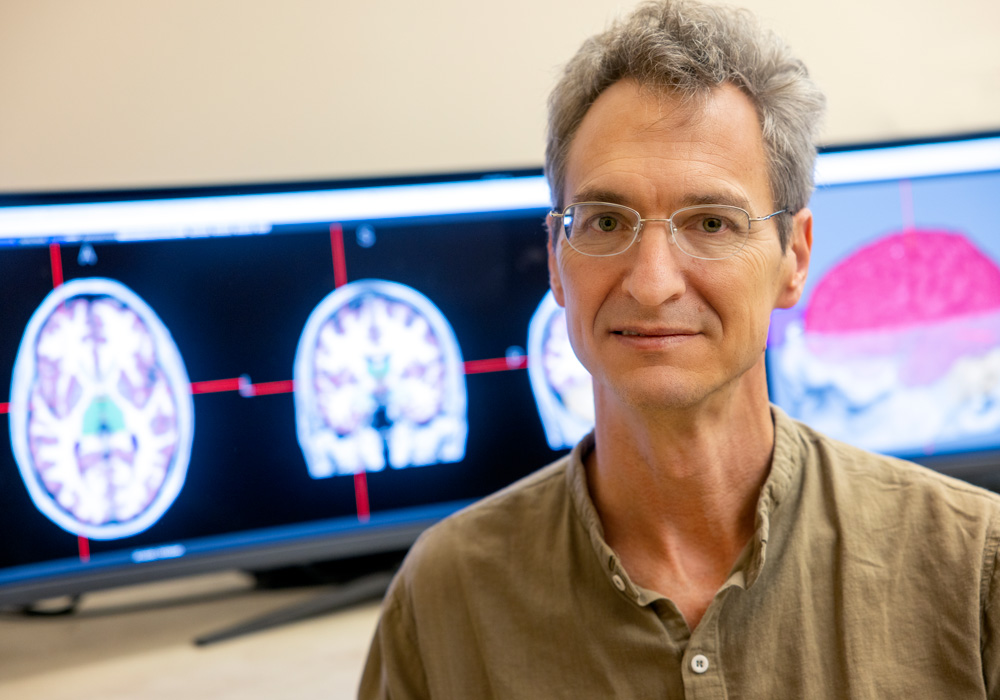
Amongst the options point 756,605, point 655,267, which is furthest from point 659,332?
point 756,605

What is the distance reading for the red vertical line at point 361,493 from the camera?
1.40m

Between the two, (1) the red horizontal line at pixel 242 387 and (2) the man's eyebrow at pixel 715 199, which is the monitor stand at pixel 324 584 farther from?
(2) the man's eyebrow at pixel 715 199

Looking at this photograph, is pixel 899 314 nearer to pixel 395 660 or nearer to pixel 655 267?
pixel 655 267

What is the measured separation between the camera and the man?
799 millimetres

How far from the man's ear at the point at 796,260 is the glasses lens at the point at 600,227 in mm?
189

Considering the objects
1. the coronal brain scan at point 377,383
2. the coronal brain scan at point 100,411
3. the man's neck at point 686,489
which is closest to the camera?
the man's neck at point 686,489

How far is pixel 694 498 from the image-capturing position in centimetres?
89

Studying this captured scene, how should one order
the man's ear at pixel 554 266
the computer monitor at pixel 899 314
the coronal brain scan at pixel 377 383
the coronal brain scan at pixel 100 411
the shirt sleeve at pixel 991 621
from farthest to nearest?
1. the computer monitor at pixel 899 314
2. the coronal brain scan at pixel 377 383
3. the coronal brain scan at pixel 100 411
4. the man's ear at pixel 554 266
5. the shirt sleeve at pixel 991 621

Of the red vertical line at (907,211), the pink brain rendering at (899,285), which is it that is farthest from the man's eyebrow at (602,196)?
the red vertical line at (907,211)

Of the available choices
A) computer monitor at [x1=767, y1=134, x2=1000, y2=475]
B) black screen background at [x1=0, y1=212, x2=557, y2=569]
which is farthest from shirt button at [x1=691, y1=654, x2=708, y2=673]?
computer monitor at [x1=767, y1=134, x2=1000, y2=475]

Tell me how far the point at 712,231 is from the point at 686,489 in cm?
27

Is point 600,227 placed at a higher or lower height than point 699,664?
higher

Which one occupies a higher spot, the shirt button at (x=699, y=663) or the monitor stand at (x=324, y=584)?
the shirt button at (x=699, y=663)

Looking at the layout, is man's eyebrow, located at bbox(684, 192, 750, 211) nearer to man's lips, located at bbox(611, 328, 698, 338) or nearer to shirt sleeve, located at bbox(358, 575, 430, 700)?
man's lips, located at bbox(611, 328, 698, 338)
